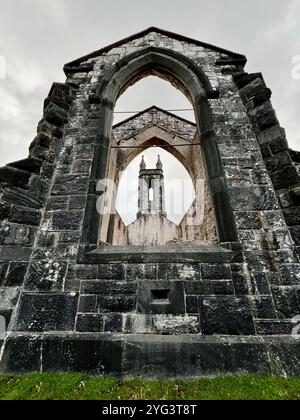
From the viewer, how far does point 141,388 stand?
2105 mm

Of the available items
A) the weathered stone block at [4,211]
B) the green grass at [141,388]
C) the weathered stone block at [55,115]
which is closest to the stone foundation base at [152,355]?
the green grass at [141,388]

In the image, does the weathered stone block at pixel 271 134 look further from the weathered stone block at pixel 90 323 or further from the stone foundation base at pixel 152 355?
the weathered stone block at pixel 90 323

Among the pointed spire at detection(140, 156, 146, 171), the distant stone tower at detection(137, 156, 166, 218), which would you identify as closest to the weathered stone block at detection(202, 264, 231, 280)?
the distant stone tower at detection(137, 156, 166, 218)

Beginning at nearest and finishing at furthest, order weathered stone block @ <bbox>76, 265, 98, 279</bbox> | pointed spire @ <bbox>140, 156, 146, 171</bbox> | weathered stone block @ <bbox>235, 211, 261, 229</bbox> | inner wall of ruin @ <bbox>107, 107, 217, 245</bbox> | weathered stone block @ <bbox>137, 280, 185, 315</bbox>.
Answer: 1. weathered stone block @ <bbox>137, 280, 185, 315</bbox>
2. weathered stone block @ <bbox>76, 265, 98, 279</bbox>
3. weathered stone block @ <bbox>235, 211, 261, 229</bbox>
4. inner wall of ruin @ <bbox>107, 107, 217, 245</bbox>
5. pointed spire @ <bbox>140, 156, 146, 171</bbox>

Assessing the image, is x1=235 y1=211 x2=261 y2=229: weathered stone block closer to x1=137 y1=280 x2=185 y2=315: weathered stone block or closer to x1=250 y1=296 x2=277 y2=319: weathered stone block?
x1=250 y1=296 x2=277 y2=319: weathered stone block

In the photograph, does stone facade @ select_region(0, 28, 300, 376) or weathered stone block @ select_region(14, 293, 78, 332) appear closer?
stone facade @ select_region(0, 28, 300, 376)

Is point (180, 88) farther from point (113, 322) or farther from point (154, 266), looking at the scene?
point (113, 322)

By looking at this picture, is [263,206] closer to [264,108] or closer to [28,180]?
[264,108]

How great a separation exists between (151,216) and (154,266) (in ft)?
43.9

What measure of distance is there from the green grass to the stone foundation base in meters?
0.12

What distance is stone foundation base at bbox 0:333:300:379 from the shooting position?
7.82ft

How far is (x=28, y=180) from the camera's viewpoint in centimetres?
348
